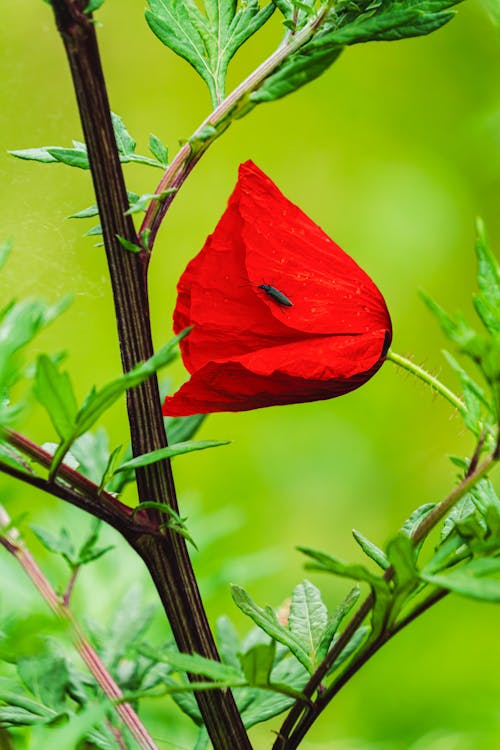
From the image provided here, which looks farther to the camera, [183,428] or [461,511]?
[183,428]

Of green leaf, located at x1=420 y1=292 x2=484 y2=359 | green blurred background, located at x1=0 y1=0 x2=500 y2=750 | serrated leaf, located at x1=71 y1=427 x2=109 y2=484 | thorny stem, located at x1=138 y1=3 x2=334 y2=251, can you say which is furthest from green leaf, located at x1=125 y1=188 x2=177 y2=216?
green blurred background, located at x1=0 y1=0 x2=500 y2=750

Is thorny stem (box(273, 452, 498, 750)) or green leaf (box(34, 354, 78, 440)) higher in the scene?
green leaf (box(34, 354, 78, 440))

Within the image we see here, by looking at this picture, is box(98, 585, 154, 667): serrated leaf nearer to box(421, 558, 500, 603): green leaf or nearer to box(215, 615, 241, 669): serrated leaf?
box(215, 615, 241, 669): serrated leaf

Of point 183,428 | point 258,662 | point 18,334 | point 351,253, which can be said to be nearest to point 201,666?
point 258,662

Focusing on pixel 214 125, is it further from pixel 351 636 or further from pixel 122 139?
pixel 351 636

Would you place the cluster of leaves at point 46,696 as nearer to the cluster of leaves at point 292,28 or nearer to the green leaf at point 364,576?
the green leaf at point 364,576

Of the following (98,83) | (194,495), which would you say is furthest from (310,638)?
(194,495)

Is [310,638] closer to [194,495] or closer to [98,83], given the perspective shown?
[98,83]
